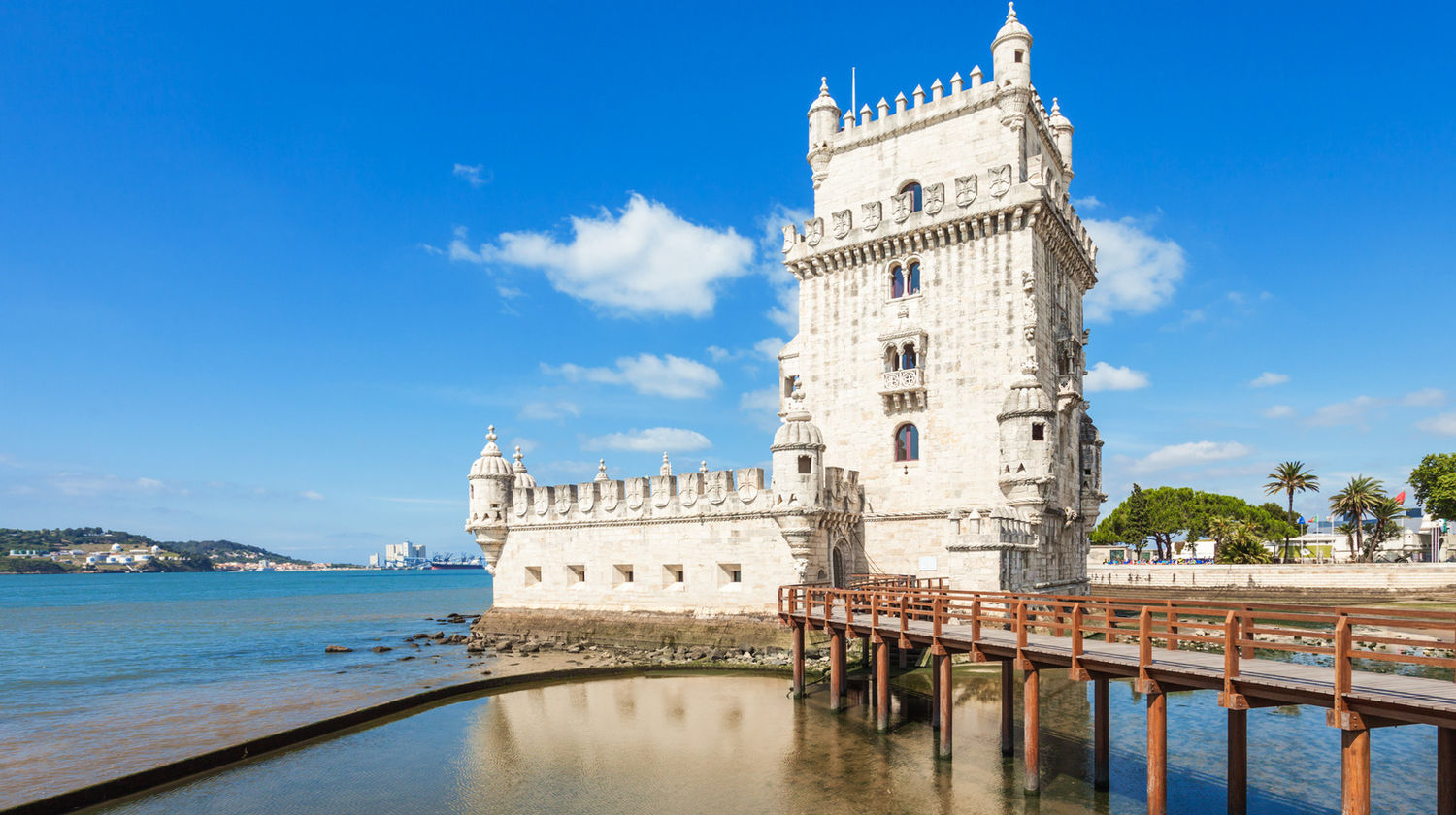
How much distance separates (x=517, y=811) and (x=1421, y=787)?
57.4ft

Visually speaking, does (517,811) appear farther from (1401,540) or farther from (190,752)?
(1401,540)

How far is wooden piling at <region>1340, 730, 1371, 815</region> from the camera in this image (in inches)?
412

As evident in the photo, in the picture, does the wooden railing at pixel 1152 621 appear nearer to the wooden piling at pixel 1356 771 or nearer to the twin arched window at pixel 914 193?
the wooden piling at pixel 1356 771

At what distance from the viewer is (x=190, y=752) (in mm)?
19484

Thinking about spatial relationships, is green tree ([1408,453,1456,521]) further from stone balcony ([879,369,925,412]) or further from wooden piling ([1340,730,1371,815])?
wooden piling ([1340,730,1371,815])

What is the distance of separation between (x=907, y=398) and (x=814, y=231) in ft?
26.9

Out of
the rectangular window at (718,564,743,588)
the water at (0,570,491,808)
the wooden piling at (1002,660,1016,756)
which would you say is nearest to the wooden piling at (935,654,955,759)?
the wooden piling at (1002,660,1016,756)

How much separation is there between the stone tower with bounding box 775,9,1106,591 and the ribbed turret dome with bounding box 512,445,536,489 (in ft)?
44.6

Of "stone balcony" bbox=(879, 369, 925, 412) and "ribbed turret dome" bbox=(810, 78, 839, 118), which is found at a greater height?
"ribbed turret dome" bbox=(810, 78, 839, 118)

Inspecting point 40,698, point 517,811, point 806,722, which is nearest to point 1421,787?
point 806,722

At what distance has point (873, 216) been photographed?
3344 cm

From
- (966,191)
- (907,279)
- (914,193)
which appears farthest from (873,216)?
(966,191)

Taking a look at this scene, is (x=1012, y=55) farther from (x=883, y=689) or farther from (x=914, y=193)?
(x=883, y=689)

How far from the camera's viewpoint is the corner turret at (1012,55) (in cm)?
3170
